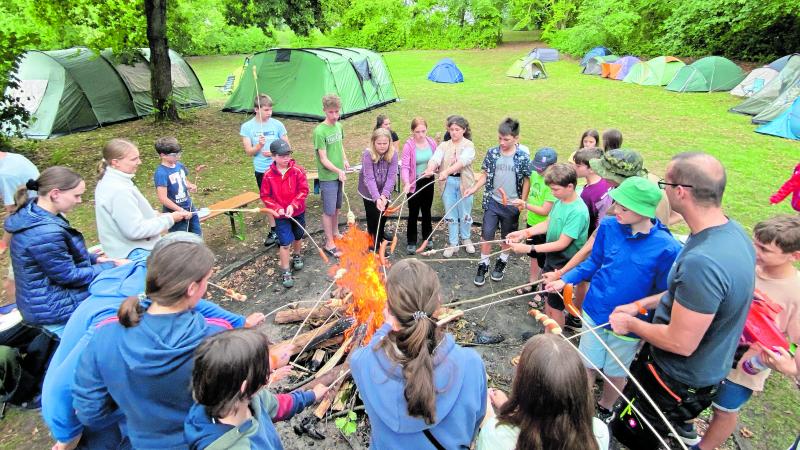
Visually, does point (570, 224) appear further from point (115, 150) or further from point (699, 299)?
point (115, 150)

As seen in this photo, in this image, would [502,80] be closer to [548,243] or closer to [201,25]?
[548,243]

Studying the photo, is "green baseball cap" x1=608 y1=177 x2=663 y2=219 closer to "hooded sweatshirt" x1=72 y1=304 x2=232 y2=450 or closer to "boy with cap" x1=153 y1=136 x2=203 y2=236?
"hooded sweatshirt" x1=72 y1=304 x2=232 y2=450

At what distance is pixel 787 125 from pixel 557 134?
6443mm

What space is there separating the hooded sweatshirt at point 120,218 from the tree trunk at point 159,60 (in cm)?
1041

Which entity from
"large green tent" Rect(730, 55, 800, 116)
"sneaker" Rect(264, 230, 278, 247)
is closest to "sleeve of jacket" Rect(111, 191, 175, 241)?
A: "sneaker" Rect(264, 230, 278, 247)

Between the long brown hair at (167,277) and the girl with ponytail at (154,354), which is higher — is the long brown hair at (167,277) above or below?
above

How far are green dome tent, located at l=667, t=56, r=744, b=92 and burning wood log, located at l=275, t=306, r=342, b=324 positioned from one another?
20.2 meters

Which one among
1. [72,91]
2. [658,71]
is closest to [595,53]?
[658,71]

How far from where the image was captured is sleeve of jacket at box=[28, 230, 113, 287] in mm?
3314

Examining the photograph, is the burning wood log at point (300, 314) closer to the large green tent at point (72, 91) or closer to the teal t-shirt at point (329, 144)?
the teal t-shirt at point (329, 144)

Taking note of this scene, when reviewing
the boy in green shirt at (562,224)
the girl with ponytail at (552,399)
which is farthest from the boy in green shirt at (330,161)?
the girl with ponytail at (552,399)

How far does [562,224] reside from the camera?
4.29m

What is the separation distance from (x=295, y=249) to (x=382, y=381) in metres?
4.43

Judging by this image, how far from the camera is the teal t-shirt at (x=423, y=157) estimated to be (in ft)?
21.0
